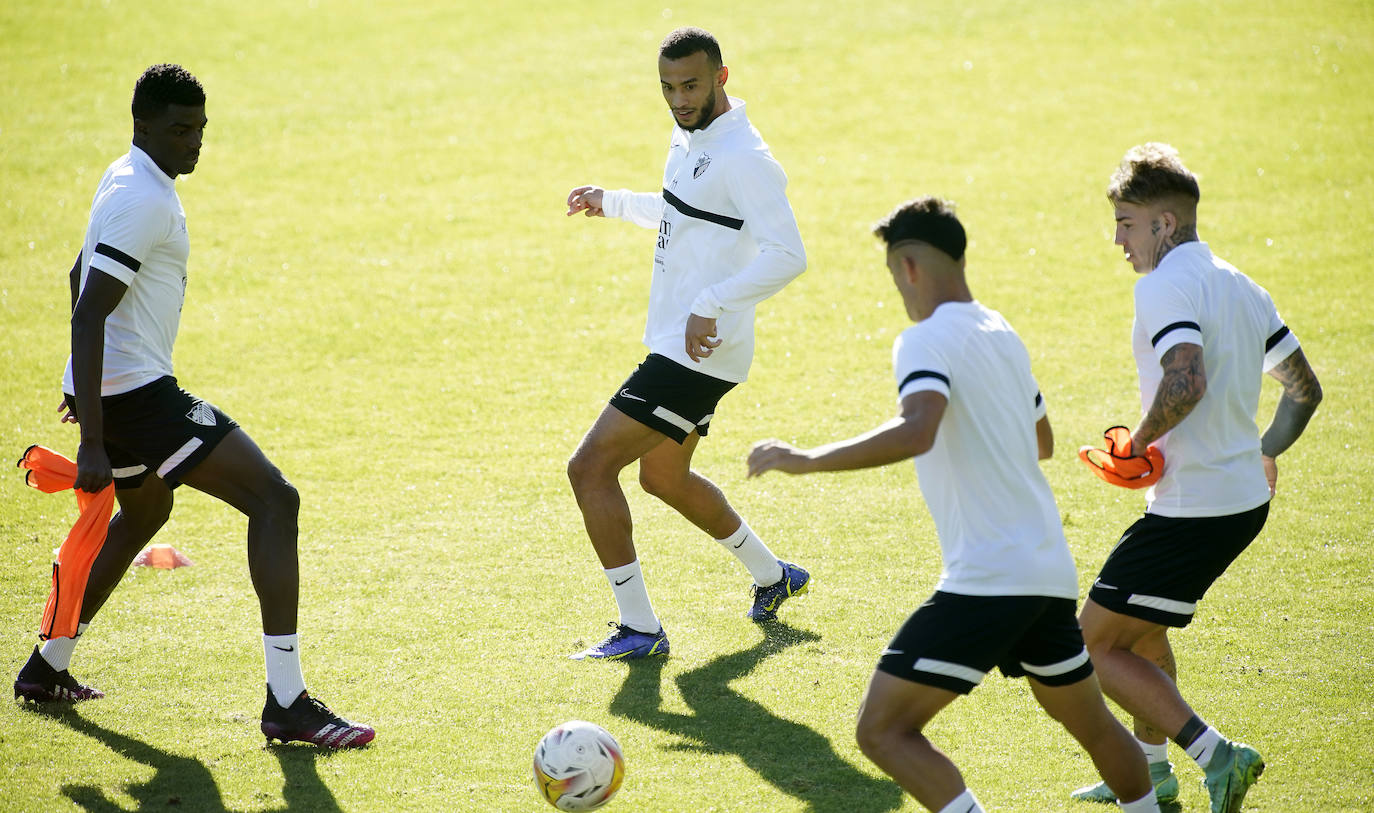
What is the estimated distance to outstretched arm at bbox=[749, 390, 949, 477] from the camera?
3.49 m

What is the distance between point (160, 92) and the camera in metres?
5.11

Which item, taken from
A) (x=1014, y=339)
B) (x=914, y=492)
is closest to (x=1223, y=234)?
(x=914, y=492)

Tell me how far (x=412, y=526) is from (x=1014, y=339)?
4.75 m

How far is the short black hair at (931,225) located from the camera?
3781mm

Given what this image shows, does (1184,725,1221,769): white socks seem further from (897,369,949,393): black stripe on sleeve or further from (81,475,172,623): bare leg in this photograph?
(81,475,172,623): bare leg

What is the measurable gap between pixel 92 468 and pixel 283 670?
1.10m

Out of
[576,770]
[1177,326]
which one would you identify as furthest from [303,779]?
[1177,326]

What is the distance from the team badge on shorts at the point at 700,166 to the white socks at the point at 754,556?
1.77m

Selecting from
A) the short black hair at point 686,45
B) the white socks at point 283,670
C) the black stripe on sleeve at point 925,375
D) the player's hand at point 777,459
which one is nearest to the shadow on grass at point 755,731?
the white socks at point 283,670

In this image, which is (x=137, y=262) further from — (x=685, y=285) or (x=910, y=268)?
(x=910, y=268)

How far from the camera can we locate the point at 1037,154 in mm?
14789

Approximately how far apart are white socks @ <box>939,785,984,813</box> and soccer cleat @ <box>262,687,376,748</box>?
2480 mm

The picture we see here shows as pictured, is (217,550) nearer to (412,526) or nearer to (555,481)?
(412,526)

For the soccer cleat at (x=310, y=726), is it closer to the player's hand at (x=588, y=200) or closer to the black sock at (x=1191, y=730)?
the player's hand at (x=588, y=200)
